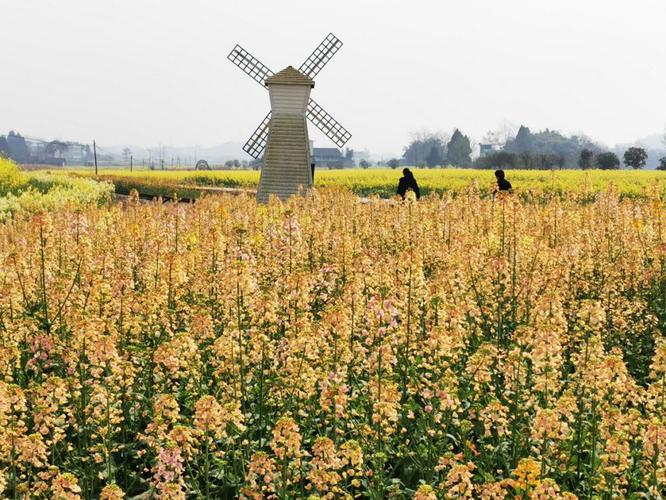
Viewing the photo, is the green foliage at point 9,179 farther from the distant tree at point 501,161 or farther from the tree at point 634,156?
the distant tree at point 501,161

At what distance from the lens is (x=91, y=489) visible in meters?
7.14

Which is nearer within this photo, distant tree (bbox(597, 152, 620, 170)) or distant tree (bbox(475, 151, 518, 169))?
distant tree (bbox(597, 152, 620, 170))

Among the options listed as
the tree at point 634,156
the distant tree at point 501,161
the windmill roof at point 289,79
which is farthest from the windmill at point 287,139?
the distant tree at point 501,161

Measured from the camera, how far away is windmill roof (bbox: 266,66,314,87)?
33.7m

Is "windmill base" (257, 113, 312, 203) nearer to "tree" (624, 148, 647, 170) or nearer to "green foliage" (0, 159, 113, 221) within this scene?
"green foliage" (0, 159, 113, 221)

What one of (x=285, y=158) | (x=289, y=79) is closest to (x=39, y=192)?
(x=285, y=158)

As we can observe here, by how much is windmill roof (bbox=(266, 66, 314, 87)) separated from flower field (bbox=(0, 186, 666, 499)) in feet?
69.4

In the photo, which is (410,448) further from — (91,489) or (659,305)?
(659,305)

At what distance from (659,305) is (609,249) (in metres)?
2.10

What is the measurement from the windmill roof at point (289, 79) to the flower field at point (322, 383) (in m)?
21.1

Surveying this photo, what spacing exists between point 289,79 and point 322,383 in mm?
28032

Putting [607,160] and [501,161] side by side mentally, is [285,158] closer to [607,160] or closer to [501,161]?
[607,160]

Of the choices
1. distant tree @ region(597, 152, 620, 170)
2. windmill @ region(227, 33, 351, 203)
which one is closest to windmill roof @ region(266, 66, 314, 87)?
windmill @ region(227, 33, 351, 203)

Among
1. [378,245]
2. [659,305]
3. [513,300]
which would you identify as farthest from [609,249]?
[513,300]
